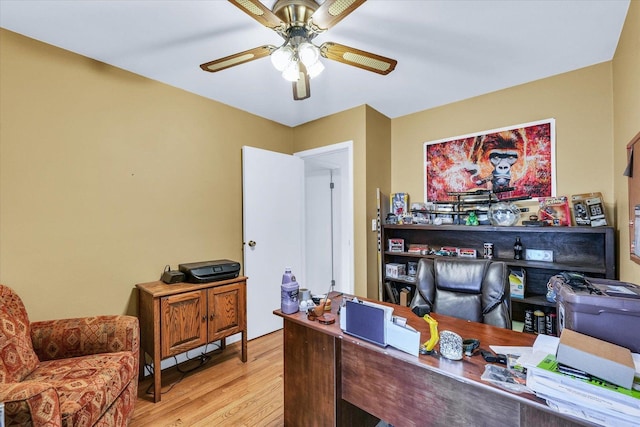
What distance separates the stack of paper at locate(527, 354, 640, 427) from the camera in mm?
723

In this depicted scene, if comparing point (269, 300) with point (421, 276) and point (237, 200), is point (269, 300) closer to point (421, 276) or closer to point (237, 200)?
point (237, 200)

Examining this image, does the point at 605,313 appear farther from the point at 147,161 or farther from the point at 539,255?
the point at 147,161

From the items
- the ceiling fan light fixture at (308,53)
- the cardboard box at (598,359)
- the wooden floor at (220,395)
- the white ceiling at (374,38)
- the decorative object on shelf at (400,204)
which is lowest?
the wooden floor at (220,395)

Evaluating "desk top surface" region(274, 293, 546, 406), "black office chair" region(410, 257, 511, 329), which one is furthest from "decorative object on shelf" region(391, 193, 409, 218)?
"desk top surface" region(274, 293, 546, 406)

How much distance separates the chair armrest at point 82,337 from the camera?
1695 millimetres

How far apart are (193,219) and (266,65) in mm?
1557

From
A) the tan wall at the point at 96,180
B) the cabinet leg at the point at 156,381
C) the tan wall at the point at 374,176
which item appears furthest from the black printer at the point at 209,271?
the tan wall at the point at 374,176

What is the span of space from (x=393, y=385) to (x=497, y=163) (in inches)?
91.6

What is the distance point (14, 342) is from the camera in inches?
58.7

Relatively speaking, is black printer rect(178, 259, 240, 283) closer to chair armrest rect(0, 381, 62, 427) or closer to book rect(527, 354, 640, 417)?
chair armrest rect(0, 381, 62, 427)

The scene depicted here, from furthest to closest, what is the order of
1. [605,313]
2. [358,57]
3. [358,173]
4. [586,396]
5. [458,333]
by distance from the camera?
[358,173] → [358,57] → [458,333] → [605,313] → [586,396]

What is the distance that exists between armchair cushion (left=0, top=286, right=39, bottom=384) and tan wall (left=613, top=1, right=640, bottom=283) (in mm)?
3350

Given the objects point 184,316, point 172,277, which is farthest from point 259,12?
point 184,316

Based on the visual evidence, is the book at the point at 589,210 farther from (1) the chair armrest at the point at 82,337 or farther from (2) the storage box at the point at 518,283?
(1) the chair armrest at the point at 82,337
